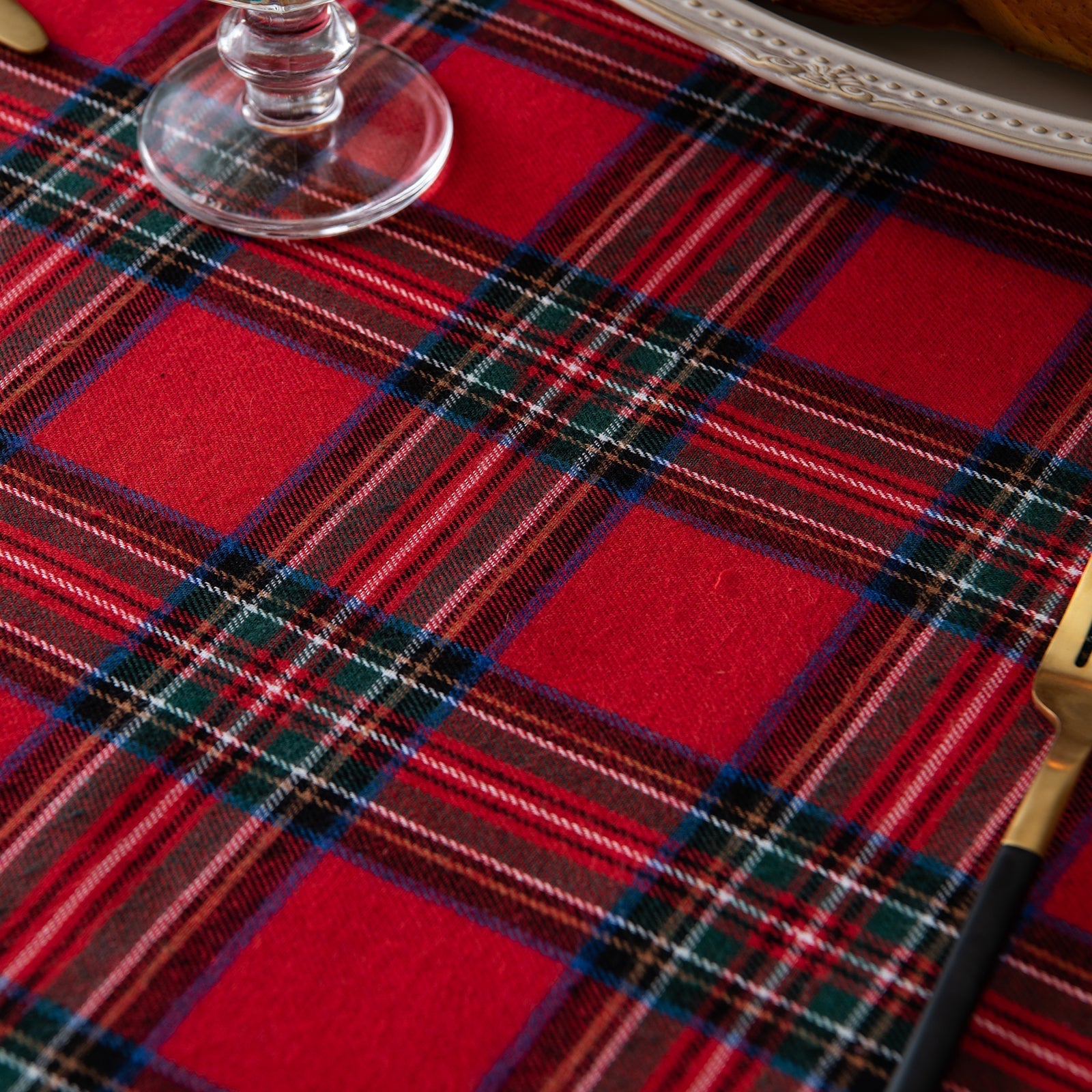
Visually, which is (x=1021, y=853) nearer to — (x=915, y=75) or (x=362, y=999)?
(x=362, y=999)

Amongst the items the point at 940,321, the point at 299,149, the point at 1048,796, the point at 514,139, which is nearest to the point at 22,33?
the point at 299,149

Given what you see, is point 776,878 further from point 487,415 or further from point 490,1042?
point 487,415

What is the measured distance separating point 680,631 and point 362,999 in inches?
8.4

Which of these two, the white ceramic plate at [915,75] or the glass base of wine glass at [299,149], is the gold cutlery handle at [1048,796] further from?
the glass base of wine glass at [299,149]

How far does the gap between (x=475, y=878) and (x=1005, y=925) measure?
0.68 feet

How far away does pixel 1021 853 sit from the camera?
0.48 meters

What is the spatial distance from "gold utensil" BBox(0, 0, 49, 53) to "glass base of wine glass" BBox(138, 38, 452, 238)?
0.09 meters

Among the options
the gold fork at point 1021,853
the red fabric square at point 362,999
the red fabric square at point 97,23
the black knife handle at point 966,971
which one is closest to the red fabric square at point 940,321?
the gold fork at point 1021,853

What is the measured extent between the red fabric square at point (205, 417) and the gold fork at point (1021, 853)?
37 cm

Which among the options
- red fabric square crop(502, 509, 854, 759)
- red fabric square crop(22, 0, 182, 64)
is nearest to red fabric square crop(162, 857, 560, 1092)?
red fabric square crop(502, 509, 854, 759)

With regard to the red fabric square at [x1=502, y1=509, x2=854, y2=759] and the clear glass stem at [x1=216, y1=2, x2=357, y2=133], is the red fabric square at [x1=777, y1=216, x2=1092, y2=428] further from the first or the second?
the clear glass stem at [x1=216, y1=2, x2=357, y2=133]

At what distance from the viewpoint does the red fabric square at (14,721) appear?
21.2 inches

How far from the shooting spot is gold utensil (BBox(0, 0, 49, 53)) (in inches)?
31.3

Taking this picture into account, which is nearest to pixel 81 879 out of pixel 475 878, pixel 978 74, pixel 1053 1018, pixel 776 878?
pixel 475 878
